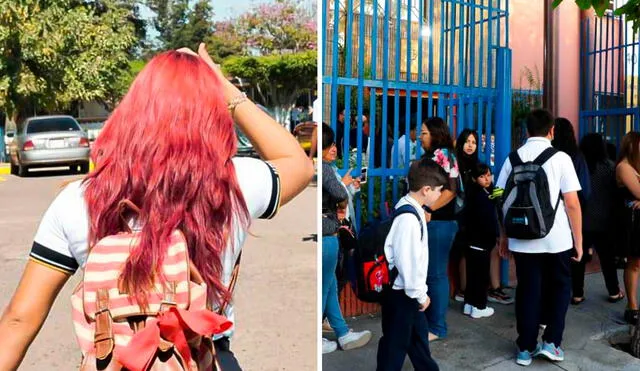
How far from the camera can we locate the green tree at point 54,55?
17047mm

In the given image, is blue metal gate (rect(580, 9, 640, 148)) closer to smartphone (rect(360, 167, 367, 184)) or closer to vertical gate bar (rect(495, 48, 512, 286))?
vertical gate bar (rect(495, 48, 512, 286))

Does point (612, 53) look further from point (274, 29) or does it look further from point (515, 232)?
point (274, 29)

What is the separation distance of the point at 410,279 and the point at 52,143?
1351 centimetres

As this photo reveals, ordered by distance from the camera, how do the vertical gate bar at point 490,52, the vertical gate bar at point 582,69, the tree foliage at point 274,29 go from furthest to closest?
the tree foliage at point 274,29 → the vertical gate bar at point 582,69 → the vertical gate bar at point 490,52

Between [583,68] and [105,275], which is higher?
[583,68]

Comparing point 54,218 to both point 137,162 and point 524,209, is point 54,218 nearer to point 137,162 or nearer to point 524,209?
point 137,162

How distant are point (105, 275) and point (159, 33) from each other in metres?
29.5

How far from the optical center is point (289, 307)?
501 centimetres

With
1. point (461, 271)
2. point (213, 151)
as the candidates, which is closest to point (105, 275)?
point (213, 151)

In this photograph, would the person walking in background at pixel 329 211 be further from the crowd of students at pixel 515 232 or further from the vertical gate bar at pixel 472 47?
the vertical gate bar at pixel 472 47

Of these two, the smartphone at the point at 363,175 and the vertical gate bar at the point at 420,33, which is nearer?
the smartphone at the point at 363,175

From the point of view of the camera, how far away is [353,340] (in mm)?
4359

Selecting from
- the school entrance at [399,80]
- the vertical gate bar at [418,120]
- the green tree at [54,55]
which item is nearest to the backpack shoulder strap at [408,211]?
the school entrance at [399,80]

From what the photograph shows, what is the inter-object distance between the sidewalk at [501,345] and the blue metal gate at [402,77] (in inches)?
40.3
